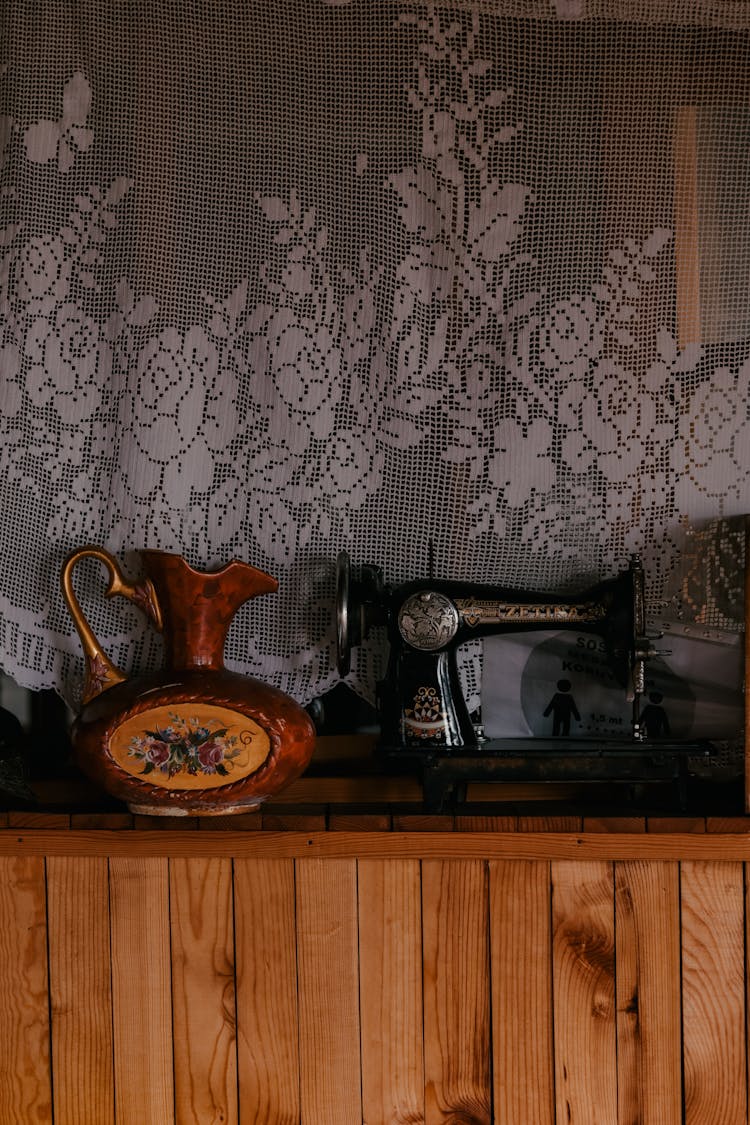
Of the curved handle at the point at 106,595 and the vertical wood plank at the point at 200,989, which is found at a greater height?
the curved handle at the point at 106,595

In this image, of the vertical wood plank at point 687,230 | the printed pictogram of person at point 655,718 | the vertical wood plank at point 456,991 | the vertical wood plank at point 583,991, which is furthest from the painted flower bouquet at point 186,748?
the vertical wood plank at point 687,230

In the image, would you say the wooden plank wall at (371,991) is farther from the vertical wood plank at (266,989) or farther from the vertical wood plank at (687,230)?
the vertical wood plank at (687,230)

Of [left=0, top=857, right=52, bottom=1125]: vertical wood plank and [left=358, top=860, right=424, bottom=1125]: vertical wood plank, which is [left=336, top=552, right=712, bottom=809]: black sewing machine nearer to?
[left=358, top=860, right=424, bottom=1125]: vertical wood plank

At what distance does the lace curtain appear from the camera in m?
1.36

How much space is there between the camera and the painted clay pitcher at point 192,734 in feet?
3.89

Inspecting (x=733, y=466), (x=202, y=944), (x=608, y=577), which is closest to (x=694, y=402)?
(x=733, y=466)

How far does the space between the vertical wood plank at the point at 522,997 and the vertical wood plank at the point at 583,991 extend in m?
0.01

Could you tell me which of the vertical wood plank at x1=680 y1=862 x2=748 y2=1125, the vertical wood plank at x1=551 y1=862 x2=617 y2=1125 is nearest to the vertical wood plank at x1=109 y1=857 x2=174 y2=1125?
the vertical wood plank at x1=551 y1=862 x2=617 y2=1125

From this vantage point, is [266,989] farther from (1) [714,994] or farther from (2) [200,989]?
(1) [714,994]

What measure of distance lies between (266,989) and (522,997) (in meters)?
0.32

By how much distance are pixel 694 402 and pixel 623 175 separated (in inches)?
13.3

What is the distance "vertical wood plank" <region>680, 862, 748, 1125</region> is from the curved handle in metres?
0.76

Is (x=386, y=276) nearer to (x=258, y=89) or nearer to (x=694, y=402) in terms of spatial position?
(x=258, y=89)

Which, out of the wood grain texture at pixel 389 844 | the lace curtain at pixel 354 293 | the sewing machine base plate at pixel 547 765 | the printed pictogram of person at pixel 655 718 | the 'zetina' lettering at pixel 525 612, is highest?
the lace curtain at pixel 354 293
